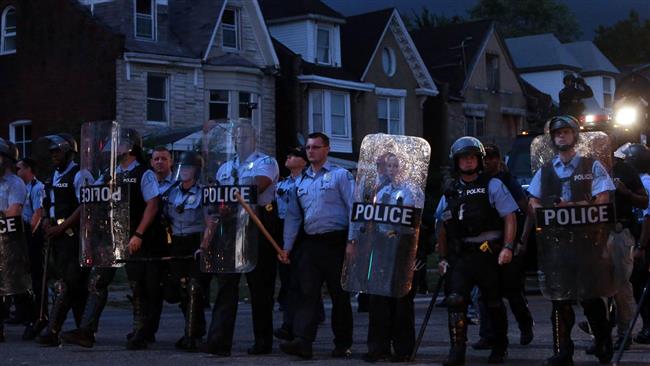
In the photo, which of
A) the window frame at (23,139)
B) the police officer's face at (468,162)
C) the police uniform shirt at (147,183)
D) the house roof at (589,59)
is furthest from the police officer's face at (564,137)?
the house roof at (589,59)

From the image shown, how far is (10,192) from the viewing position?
12.4 metres

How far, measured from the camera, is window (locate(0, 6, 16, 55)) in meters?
38.5

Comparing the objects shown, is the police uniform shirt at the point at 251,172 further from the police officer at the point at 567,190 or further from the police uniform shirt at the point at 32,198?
the police uniform shirt at the point at 32,198

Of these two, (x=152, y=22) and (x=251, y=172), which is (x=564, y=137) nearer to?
(x=251, y=172)

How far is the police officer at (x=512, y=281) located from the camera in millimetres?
10180

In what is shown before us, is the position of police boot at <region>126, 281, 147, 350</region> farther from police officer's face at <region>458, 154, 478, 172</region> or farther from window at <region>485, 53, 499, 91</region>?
window at <region>485, 53, 499, 91</region>

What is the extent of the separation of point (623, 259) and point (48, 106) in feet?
97.6

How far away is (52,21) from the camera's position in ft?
121

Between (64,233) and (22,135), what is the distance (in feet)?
88.4

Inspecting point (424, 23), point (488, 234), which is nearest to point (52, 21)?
point (488, 234)

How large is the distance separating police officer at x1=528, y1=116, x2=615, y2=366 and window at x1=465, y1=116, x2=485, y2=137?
38893mm

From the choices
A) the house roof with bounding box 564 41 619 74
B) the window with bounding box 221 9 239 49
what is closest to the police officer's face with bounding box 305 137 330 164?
the window with bounding box 221 9 239 49

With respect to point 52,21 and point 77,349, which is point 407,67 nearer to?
point 52,21

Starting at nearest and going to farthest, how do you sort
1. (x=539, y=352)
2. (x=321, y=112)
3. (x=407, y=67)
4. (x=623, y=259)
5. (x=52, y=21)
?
(x=623, y=259), (x=539, y=352), (x=52, y=21), (x=321, y=112), (x=407, y=67)
